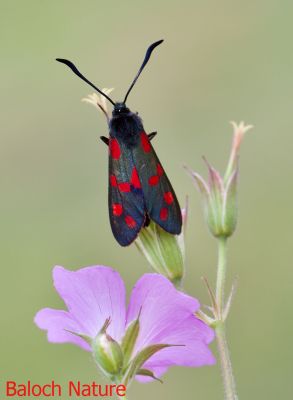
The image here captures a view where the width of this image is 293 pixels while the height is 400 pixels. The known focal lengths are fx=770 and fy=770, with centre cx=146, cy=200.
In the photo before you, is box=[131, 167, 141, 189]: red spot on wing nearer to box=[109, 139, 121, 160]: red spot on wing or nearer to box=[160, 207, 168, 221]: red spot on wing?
box=[109, 139, 121, 160]: red spot on wing

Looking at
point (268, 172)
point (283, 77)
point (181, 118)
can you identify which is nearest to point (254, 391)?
point (268, 172)

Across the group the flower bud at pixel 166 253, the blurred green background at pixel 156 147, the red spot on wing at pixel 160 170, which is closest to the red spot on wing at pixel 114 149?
the red spot on wing at pixel 160 170

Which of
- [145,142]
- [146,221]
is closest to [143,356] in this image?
[146,221]

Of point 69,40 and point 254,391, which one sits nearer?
point 254,391

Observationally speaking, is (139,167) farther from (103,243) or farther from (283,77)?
(283,77)

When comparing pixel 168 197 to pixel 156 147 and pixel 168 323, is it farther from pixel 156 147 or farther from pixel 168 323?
pixel 156 147
